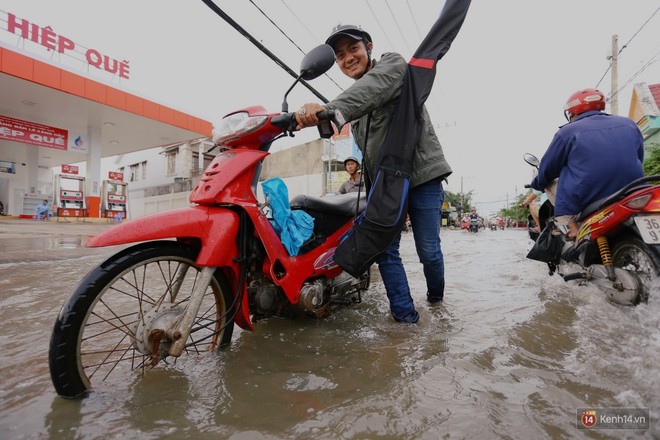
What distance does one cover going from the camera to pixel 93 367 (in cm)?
150

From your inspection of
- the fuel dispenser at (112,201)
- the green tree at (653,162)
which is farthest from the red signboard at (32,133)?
the green tree at (653,162)

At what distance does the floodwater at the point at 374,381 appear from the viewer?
1.08 metres

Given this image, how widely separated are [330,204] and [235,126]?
831 millimetres

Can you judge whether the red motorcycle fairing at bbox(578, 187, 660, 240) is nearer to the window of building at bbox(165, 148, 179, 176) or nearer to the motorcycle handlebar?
the motorcycle handlebar

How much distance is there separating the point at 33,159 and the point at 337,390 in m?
19.3

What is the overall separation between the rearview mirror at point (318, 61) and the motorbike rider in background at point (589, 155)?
1.84 meters

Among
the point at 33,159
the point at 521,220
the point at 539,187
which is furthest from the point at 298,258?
the point at 521,220

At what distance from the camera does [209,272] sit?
1.49m

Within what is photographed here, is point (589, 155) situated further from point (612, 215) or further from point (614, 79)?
point (614, 79)

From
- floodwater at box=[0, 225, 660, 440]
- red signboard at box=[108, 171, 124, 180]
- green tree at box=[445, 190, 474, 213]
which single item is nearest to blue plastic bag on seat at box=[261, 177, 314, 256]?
floodwater at box=[0, 225, 660, 440]

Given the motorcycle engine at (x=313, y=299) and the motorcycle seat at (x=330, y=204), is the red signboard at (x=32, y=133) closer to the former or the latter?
the motorcycle seat at (x=330, y=204)

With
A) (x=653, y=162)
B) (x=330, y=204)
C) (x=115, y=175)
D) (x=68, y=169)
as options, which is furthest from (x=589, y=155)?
(x=68, y=169)

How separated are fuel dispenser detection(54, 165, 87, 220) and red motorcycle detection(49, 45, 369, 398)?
15.0 m

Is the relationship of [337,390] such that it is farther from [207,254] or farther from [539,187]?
[539,187]
